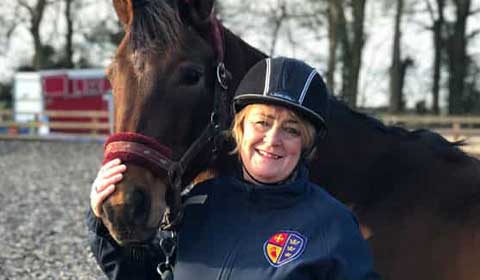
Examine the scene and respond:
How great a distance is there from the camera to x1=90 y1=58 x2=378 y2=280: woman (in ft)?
6.95

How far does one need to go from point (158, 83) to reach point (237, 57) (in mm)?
638

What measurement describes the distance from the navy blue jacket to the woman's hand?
0.16m

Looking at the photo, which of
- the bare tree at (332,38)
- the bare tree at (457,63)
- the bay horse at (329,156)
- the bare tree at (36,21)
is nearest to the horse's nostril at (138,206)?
the bay horse at (329,156)

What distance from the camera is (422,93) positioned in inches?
1193

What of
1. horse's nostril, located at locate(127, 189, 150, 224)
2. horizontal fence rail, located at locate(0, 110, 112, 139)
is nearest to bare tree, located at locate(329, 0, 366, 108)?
horizontal fence rail, located at locate(0, 110, 112, 139)

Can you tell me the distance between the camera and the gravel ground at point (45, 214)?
282 inches

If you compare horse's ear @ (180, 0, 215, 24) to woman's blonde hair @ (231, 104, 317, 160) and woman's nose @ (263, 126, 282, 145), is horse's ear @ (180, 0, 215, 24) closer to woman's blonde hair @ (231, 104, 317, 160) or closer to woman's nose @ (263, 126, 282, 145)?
woman's blonde hair @ (231, 104, 317, 160)

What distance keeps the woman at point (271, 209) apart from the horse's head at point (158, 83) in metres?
0.13

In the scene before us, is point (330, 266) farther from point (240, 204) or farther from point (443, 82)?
point (443, 82)

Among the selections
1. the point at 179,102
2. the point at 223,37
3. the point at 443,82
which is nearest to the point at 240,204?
the point at 179,102

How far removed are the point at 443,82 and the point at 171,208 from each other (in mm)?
28742

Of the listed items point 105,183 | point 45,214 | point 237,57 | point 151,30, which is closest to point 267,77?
point 151,30

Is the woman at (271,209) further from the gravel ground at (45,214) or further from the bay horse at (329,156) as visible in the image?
the gravel ground at (45,214)

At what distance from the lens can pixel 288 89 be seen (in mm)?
2238
